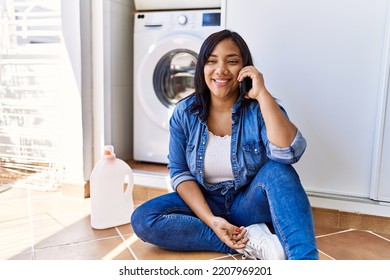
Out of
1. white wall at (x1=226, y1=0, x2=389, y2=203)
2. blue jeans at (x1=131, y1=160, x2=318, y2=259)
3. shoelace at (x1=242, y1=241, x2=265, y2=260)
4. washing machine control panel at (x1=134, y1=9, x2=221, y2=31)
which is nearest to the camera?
blue jeans at (x1=131, y1=160, x2=318, y2=259)

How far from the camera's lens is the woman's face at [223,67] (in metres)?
1.28

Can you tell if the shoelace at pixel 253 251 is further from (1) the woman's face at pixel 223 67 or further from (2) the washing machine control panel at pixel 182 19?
(2) the washing machine control panel at pixel 182 19

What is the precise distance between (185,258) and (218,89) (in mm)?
596

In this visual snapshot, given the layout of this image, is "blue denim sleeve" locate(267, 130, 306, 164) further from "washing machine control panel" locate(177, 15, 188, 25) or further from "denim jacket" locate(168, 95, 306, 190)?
"washing machine control panel" locate(177, 15, 188, 25)

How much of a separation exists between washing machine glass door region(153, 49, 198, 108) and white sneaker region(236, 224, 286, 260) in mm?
1003

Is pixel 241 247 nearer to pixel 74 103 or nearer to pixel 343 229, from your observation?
pixel 343 229

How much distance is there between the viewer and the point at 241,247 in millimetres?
1266

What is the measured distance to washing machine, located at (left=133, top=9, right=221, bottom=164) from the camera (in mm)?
1955

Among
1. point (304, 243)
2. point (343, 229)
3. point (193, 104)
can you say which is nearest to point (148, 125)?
point (193, 104)

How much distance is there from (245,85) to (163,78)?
33.8 inches

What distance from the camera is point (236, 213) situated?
1.35 metres

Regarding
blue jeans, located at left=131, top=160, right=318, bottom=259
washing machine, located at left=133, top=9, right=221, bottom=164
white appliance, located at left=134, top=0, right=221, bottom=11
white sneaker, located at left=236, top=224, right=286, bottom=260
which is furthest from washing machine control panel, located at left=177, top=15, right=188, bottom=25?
white sneaker, located at left=236, top=224, right=286, bottom=260

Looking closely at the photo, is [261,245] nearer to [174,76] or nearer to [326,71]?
[326,71]

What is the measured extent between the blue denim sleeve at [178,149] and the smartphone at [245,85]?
9.2 inches
